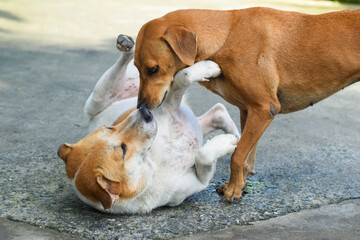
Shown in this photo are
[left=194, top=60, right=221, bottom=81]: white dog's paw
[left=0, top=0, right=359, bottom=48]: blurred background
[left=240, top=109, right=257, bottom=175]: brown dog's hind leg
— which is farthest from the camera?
[left=0, top=0, right=359, bottom=48]: blurred background

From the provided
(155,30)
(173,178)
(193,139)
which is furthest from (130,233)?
(155,30)

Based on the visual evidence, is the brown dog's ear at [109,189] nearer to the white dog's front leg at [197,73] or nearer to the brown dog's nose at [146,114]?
the brown dog's nose at [146,114]

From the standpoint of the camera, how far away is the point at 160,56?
3611mm

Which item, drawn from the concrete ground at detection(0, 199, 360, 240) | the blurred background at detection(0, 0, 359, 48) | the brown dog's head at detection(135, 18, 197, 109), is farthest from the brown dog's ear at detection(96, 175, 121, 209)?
the blurred background at detection(0, 0, 359, 48)

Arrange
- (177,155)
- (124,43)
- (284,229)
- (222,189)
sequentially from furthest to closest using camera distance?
(124,43)
(222,189)
(177,155)
(284,229)

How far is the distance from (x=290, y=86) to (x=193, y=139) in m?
0.80

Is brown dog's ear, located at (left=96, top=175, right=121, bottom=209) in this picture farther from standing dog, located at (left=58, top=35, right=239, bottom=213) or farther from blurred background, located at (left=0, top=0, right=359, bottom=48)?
blurred background, located at (left=0, top=0, right=359, bottom=48)

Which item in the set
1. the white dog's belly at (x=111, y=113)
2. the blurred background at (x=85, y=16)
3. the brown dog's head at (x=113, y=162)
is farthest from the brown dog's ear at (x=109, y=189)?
the blurred background at (x=85, y=16)

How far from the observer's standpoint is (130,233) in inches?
132

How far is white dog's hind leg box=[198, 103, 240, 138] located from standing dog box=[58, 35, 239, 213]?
30 cm

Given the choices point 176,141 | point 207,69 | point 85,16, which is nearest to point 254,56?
point 207,69

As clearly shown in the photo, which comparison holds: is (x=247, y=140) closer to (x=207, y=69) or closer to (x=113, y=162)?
(x=207, y=69)

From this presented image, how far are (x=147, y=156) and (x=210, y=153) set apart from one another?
45cm

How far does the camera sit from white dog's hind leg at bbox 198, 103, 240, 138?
4.49 meters
